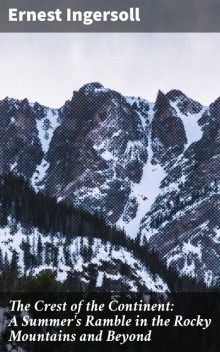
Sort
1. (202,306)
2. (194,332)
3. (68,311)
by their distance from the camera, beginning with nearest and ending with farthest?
(68,311)
(194,332)
(202,306)

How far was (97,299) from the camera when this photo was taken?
8956cm

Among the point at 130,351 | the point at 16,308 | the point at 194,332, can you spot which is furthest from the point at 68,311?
the point at 194,332

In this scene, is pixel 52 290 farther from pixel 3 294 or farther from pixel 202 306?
pixel 202 306

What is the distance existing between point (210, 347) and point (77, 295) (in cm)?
3450

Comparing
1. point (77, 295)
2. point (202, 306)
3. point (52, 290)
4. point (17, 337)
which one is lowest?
A: point (17, 337)

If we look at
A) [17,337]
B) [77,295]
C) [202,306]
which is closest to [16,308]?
[17,337]

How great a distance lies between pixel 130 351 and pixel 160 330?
12.3 metres

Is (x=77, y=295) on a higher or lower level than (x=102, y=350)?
higher

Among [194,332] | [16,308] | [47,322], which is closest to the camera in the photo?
[47,322]

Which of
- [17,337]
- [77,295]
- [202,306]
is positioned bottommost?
[17,337]

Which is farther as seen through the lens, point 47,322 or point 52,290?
point 52,290

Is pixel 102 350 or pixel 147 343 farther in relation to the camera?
pixel 147 343

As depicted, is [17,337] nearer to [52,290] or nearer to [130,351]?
[52,290]

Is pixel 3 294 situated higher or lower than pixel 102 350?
higher
